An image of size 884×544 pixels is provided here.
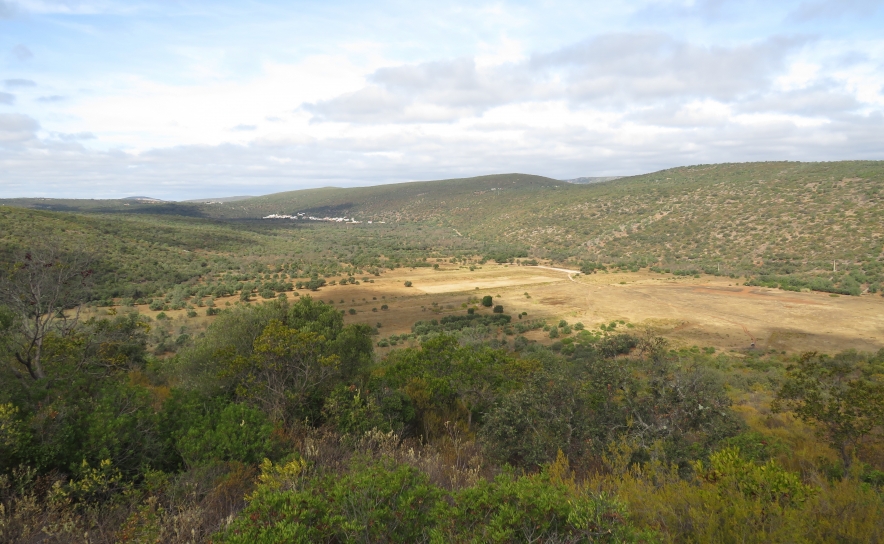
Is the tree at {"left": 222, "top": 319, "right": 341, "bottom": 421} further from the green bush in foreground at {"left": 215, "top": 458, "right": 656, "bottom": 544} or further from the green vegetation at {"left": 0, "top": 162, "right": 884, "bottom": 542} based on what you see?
the green bush in foreground at {"left": 215, "top": 458, "right": 656, "bottom": 544}

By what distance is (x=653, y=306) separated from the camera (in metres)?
37.7

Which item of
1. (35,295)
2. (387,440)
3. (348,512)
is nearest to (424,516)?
(348,512)

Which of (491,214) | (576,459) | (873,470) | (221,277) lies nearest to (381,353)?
(576,459)

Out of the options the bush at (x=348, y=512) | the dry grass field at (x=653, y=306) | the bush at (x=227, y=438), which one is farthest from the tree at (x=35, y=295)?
the dry grass field at (x=653, y=306)

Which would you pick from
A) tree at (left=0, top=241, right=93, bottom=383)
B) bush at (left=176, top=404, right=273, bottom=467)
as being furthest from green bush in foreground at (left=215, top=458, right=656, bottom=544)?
tree at (left=0, top=241, right=93, bottom=383)

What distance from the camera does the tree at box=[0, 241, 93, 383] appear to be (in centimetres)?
765

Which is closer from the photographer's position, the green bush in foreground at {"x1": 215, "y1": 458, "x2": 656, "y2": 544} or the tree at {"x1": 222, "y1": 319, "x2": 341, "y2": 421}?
the green bush in foreground at {"x1": 215, "y1": 458, "x2": 656, "y2": 544}

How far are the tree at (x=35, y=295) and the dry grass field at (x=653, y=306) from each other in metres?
21.9

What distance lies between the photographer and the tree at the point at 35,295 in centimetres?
765

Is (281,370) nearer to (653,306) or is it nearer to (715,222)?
(653,306)

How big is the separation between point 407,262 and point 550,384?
5355 cm

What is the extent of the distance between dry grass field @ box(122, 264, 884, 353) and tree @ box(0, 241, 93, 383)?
21850mm

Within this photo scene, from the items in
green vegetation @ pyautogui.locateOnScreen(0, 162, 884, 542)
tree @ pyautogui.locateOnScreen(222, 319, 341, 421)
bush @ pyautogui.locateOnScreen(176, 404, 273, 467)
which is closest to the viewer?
green vegetation @ pyautogui.locateOnScreen(0, 162, 884, 542)

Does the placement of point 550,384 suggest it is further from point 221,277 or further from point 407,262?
point 407,262
